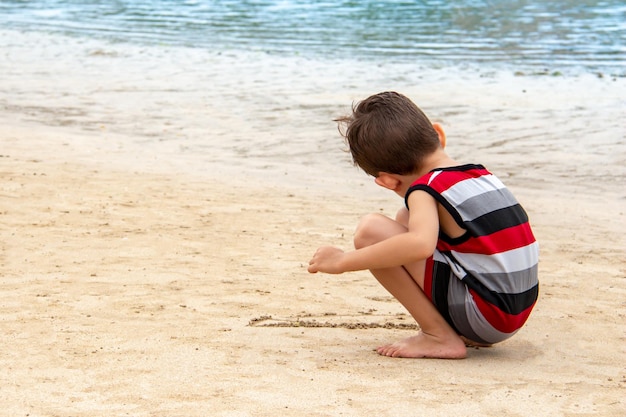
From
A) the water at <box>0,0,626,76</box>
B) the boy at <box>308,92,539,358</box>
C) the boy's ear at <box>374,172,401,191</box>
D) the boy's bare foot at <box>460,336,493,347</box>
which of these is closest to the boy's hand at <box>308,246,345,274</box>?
the boy at <box>308,92,539,358</box>

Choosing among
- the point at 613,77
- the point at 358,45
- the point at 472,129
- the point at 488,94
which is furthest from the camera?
the point at 358,45

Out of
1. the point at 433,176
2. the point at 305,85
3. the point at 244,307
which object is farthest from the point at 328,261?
the point at 305,85

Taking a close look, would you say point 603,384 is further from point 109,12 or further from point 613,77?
point 109,12

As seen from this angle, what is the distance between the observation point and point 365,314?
4227 mm

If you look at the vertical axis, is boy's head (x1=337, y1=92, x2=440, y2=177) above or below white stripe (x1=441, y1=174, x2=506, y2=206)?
above

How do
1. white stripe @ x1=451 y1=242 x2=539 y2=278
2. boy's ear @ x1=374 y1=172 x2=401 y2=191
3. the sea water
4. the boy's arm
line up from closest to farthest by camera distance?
1. the boy's arm
2. white stripe @ x1=451 y1=242 x2=539 y2=278
3. boy's ear @ x1=374 y1=172 x2=401 y2=191
4. the sea water

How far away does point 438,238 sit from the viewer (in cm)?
340

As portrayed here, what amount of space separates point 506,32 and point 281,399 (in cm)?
1693

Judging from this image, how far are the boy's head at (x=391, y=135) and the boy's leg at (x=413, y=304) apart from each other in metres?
0.21

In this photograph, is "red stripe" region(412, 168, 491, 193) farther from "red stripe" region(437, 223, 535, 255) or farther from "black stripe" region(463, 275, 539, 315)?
"black stripe" region(463, 275, 539, 315)

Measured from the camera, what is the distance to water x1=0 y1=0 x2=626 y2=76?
1555 centimetres

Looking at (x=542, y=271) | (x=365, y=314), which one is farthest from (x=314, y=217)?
(x=365, y=314)

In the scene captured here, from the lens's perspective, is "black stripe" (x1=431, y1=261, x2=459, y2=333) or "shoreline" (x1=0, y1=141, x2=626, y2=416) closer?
"shoreline" (x1=0, y1=141, x2=626, y2=416)

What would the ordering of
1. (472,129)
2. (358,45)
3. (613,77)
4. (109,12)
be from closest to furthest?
(472,129), (613,77), (358,45), (109,12)
